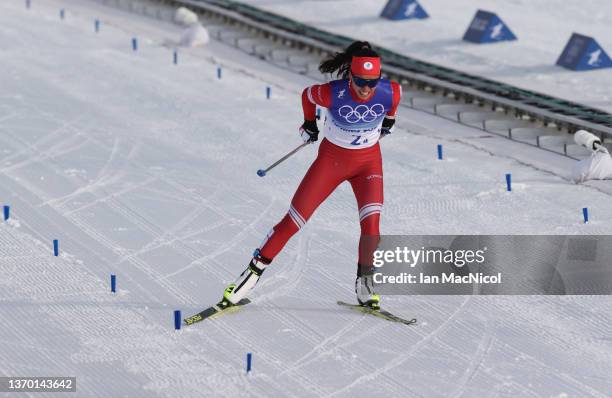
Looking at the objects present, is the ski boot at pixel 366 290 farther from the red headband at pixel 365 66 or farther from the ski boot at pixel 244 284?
the red headband at pixel 365 66

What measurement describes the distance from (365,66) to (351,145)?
24.0 inches

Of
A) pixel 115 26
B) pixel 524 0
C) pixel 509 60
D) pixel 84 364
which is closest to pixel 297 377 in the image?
pixel 84 364

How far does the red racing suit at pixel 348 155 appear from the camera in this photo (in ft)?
30.0

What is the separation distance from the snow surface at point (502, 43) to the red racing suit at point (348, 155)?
23.5 ft

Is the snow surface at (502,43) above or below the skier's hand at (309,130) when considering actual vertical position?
below

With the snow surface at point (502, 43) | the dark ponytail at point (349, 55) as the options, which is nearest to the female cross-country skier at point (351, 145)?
the dark ponytail at point (349, 55)

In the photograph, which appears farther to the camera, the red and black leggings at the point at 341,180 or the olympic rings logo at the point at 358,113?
the red and black leggings at the point at 341,180

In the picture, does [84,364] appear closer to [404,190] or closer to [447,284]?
[447,284]

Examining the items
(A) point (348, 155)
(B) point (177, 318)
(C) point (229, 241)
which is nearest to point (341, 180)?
(A) point (348, 155)

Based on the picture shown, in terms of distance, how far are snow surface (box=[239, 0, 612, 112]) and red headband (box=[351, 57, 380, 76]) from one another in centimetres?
735

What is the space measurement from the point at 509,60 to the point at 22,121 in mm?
7142

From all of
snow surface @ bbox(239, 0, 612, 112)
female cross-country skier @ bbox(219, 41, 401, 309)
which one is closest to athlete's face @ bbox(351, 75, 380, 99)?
female cross-country skier @ bbox(219, 41, 401, 309)

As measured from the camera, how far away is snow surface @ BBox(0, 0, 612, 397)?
28.2 feet

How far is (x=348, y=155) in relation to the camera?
9281 mm
